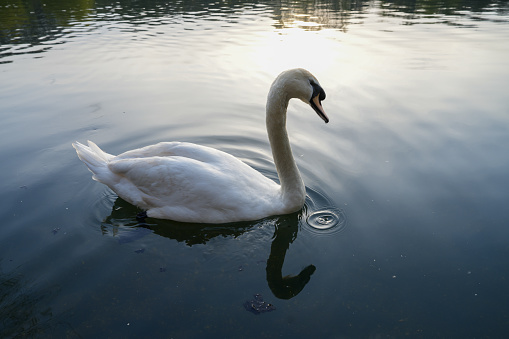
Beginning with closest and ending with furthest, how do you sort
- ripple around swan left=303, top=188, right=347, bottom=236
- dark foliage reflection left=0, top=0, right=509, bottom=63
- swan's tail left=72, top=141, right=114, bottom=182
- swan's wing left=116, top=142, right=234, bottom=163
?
ripple around swan left=303, top=188, right=347, bottom=236 < swan's wing left=116, top=142, right=234, bottom=163 < swan's tail left=72, top=141, right=114, bottom=182 < dark foliage reflection left=0, top=0, right=509, bottom=63

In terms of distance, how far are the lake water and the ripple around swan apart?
3cm

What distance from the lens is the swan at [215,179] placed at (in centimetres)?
537

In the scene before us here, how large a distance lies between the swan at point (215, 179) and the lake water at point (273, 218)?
0.25 meters

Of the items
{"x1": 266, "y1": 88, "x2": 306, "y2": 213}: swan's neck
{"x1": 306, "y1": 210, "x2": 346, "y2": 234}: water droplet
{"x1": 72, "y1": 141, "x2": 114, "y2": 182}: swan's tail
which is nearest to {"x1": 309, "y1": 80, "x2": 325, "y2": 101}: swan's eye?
{"x1": 266, "y1": 88, "x2": 306, "y2": 213}: swan's neck

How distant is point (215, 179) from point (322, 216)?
5.22 ft

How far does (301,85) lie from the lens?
5270 mm

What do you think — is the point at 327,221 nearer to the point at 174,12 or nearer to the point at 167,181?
the point at 167,181

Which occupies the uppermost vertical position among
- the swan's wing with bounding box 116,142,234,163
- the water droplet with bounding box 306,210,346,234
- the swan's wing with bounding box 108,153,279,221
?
the swan's wing with bounding box 116,142,234,163

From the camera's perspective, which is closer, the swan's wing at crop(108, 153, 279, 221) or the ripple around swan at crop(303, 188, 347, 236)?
the swan's wing at crop(108, 153, 279, 221)

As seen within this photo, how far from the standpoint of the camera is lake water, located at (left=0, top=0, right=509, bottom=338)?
13.9 ft

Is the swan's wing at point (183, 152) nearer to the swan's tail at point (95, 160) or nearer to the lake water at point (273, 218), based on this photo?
the swan's tail at point (95, 160)

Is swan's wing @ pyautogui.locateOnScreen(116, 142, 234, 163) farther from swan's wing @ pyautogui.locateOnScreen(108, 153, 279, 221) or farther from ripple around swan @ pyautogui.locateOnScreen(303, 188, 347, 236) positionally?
ripple around swan @ pyautogui.locateOnScreen(303, 188, 347, 236)

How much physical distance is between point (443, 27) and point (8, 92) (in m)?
17.0

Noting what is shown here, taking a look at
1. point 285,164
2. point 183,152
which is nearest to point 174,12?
point 183,152
